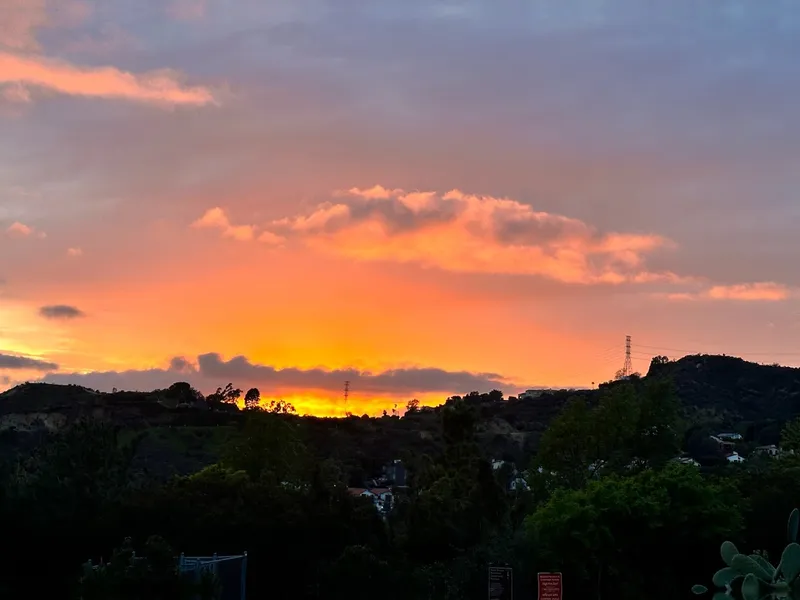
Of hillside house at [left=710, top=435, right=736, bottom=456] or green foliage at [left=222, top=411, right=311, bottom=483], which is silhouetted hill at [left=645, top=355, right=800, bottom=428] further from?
green foliage at [left=222, top=411, right=311, bottom=483]

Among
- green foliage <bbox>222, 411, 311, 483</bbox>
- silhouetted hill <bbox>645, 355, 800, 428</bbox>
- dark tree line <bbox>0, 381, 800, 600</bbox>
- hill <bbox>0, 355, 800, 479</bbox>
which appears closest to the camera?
dark tree line <bbox>0, 381, 800, 600</bbox>

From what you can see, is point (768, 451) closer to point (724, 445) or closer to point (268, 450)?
point (724, 445)

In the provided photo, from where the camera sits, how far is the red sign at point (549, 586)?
22453mm

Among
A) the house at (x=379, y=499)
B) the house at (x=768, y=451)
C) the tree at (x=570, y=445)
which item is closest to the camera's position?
the house at (x=379, y=499)

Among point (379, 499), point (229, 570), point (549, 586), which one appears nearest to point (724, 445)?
point (379, 499)

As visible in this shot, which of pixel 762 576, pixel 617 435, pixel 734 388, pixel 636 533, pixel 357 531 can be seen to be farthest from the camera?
pixel 734 388

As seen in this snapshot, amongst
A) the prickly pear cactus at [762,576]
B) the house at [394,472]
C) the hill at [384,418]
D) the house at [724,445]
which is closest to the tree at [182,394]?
the hill at [384,418]

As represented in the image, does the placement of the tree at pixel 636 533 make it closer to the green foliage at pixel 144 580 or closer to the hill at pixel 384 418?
the green foliage at pixel 144 580

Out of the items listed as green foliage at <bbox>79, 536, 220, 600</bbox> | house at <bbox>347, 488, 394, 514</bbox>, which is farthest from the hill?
green foliage at <bbox>79, 536, 220, 600</bbox>

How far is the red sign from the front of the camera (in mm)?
22453

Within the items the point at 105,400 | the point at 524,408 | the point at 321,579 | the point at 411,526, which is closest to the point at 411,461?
the point at 411,526

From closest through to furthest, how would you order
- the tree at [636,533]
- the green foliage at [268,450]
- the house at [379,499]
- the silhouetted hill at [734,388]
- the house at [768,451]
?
the tree at [636,533] < the house at [379,499] < the green foliage at [268,450] < the house at [768,451] < the silhouetted hill at [734,388]

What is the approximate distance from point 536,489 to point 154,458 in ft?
170

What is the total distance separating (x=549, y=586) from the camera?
2256 cm
